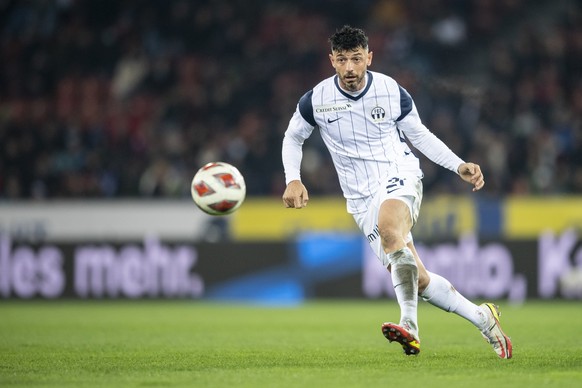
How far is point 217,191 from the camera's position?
771 cm

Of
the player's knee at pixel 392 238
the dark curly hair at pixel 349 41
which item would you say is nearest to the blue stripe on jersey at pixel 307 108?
the dark curly hair at pixel 349 41

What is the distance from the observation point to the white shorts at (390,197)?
7.21 metres

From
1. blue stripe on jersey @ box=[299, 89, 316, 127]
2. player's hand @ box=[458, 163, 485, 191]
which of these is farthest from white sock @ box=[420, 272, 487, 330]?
blue stripe on jersey @ box=[299, 89, 316, 127]

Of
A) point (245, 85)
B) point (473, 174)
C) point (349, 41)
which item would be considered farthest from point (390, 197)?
point (245, 85)

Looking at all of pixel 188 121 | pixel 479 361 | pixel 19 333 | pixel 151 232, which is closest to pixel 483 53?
pixel 188 121

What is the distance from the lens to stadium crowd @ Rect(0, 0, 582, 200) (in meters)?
18.4

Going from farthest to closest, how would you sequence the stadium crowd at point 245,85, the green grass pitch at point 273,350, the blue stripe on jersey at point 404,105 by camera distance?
the stadium crowd at point 245,85 → the blue stripe on jersey at point 404,105 → the green grass pitch at point 273,350

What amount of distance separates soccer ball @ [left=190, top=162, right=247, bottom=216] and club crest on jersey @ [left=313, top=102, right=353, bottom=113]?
2.74ft

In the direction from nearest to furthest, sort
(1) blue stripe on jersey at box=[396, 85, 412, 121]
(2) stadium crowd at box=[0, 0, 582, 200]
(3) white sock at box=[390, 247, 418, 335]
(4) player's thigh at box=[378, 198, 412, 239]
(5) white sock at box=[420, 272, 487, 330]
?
(3) white sock at box=[390, 247, 418, 335]
(4) player's thigh at box=[378, 198, 412, 239]
(5) white sock at box=[420, 272, 487, 330]
(1) blue stripe on jersey at box=[396, 85, 412, 121]
(2) stadium crowd at box=[0, 0, 582, 200]

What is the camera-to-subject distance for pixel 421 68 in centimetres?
1991

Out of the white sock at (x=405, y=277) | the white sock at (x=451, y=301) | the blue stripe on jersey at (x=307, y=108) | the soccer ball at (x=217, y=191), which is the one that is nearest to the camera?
the white sock at (x=405, y=277)

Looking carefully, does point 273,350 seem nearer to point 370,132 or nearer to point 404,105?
point 370,132

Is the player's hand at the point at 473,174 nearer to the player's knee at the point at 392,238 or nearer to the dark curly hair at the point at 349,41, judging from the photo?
the player's knee at the point at 392,238

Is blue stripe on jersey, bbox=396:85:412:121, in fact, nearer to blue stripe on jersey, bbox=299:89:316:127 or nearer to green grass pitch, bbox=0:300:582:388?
blue stripe on jersey, bbox=299:89:316:127
